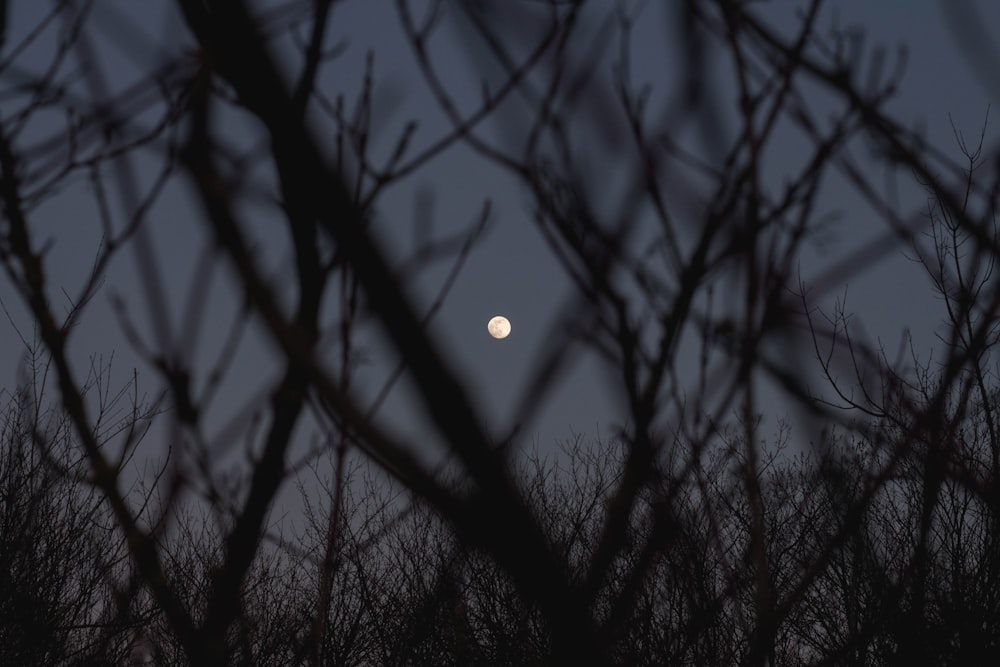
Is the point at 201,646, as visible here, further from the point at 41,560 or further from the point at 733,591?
the point at 41,560

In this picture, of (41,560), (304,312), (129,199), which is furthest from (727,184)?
(41,560)

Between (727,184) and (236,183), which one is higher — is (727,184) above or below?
below

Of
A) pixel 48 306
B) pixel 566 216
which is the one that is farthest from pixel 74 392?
pixel 566 216

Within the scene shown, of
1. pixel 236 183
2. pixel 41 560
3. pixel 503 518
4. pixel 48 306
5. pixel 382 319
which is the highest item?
pixel 41 560

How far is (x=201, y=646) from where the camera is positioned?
2.31ft

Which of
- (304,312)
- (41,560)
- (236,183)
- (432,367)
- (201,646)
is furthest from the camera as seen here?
(41,560)

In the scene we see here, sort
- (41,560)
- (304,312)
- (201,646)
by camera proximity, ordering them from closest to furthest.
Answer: (201,646) → (304,312) → (41,560)

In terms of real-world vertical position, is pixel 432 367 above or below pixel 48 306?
below

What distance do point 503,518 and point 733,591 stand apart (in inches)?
19.8

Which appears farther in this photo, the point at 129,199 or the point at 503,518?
the point at 129,199

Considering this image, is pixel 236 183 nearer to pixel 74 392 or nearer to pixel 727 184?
pixel 74 392

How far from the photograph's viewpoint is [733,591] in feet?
3.20

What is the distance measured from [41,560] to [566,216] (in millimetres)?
9652

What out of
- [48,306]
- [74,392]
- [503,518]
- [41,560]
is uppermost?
[41,560]
